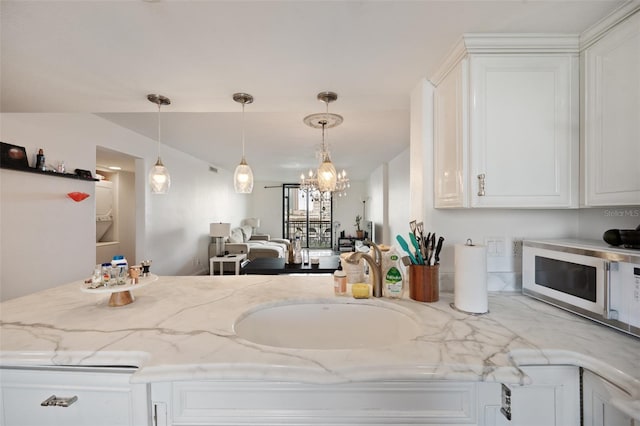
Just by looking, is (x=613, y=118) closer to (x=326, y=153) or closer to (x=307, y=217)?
(x=326, y=153)

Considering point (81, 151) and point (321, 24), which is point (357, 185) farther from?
point (321, 24)

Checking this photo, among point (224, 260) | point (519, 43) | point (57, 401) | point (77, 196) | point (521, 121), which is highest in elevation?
point (519, 43)

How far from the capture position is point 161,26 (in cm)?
104

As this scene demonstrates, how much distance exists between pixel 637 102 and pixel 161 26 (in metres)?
1.91

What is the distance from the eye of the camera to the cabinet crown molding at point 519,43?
109 cm

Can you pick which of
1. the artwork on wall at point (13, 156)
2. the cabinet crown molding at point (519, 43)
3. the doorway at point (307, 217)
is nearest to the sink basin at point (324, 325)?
the cabinet crown molding at point (519, 43)

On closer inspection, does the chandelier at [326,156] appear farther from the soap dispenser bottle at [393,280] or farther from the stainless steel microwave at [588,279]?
the stainless steel microwave at [588,279]

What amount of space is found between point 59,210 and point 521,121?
12.1ft

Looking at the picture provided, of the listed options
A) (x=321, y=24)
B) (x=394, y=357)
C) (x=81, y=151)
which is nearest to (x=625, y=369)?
(x=394, y=357)

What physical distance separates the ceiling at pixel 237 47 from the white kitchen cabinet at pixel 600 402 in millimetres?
1334

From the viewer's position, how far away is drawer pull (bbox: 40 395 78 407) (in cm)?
77

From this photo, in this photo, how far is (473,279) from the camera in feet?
3.48

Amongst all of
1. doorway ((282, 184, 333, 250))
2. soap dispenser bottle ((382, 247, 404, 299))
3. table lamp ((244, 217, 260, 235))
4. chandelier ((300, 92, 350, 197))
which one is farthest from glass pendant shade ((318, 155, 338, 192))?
doorway ((282, 184, 333, 250))

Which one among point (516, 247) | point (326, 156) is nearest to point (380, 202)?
point (326, 156)
